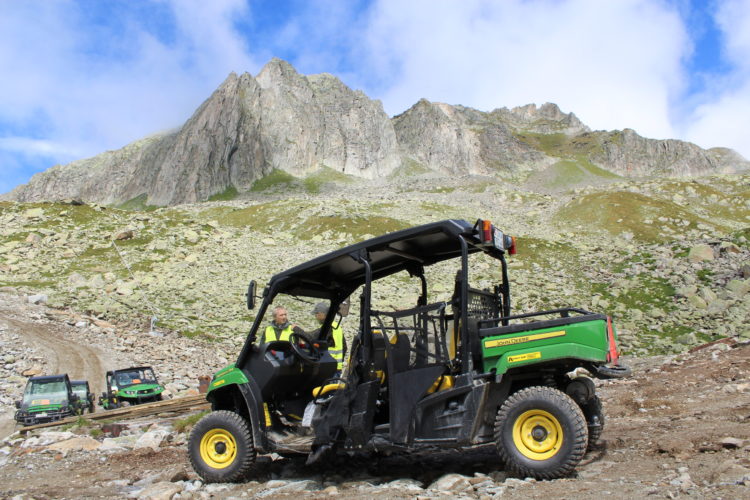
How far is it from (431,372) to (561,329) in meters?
1.43

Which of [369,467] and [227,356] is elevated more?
[227,356]

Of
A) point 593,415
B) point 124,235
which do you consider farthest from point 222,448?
point 124,235

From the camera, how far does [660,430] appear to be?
7133 mm

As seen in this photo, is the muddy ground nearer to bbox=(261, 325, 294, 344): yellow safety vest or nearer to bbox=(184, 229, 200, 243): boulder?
bbox=(261, 325, 294, 344): yellow safety vest

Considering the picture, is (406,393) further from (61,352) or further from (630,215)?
(630,215)

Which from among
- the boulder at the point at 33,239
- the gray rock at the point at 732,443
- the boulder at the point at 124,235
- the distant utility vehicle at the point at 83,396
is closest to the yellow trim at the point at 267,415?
the gray rock at the point at 732,443

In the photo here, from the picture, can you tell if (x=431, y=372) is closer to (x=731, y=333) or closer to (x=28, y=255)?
(x=731, y=333)

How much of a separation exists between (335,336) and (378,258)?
1.68m

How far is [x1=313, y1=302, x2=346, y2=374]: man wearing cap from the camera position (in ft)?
25.6

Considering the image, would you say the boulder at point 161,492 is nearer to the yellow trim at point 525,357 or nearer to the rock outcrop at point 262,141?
the yellow trim at point 525,357

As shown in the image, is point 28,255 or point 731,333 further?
point 28,255

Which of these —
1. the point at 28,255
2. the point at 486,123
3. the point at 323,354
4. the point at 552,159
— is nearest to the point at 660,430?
the point at 323,354

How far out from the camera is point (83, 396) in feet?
60.9

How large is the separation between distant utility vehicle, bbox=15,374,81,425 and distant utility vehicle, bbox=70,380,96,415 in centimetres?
22
